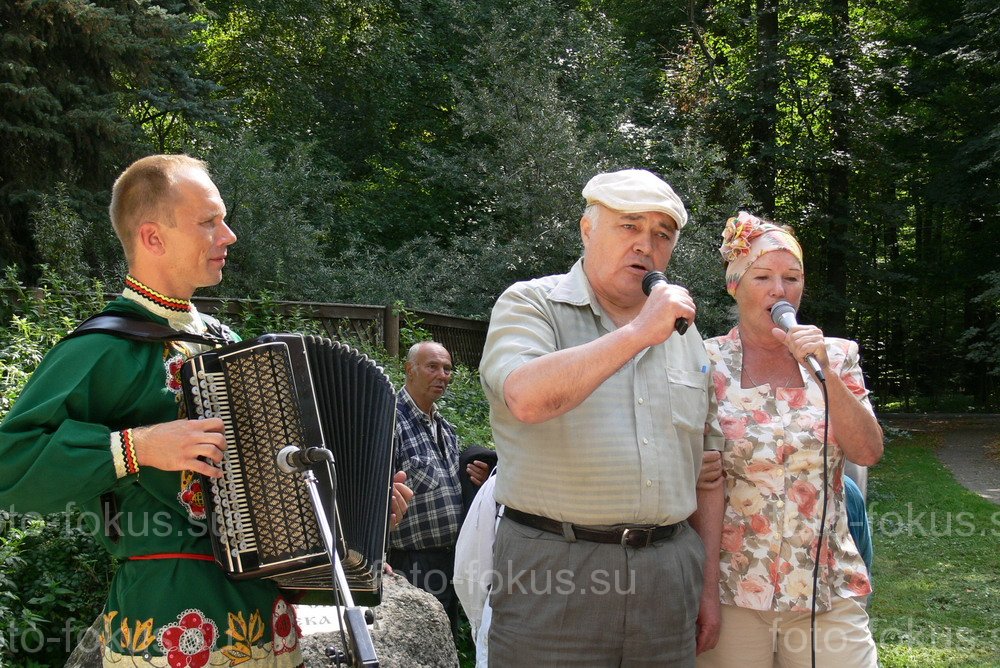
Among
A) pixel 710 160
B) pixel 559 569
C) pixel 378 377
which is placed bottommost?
pixel 559 569

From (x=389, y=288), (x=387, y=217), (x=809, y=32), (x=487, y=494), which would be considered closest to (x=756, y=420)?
(x=487, y=494)

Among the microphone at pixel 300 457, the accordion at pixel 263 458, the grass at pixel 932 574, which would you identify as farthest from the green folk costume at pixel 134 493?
the grass at pixel 932 574

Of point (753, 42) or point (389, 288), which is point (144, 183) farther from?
point (753, 42)

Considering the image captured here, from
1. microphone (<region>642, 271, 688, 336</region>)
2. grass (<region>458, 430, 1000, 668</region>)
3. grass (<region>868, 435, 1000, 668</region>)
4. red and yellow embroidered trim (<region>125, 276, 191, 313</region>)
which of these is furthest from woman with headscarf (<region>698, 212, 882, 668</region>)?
grass (<region>868, 435, 1000, 668</region>)

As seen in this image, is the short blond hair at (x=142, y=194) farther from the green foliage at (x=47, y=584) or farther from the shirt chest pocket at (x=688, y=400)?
the green foliage at (x=47, y=584)

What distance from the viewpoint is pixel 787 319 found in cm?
315

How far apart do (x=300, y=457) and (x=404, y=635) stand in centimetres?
223

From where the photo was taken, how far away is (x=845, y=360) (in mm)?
3328

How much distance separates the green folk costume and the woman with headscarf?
5.00 ft

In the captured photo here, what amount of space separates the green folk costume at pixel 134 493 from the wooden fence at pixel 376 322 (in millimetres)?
4447

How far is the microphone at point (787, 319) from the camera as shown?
3008mm

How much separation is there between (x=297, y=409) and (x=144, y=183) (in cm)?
75

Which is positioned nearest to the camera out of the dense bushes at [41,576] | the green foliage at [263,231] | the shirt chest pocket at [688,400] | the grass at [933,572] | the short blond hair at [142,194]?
the short blond hair at [142,194]

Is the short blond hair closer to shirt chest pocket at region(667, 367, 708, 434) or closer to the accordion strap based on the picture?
the accordion strap
